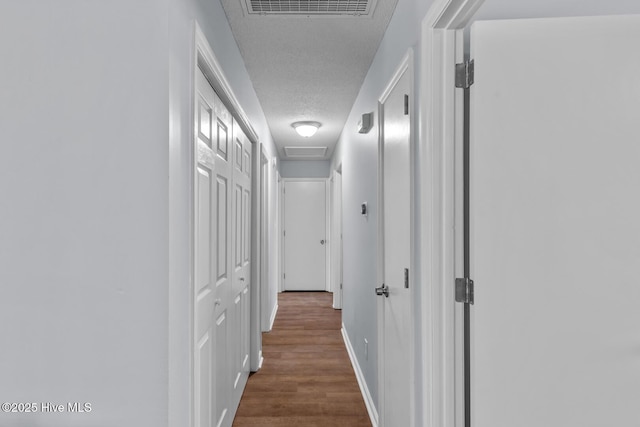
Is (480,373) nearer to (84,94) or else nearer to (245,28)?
(84,94)

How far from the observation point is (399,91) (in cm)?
190

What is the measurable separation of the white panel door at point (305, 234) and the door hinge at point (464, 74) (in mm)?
5372

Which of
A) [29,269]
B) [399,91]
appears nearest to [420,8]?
[399,91]

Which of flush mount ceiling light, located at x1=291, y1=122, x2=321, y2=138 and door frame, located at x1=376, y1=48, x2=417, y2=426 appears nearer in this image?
door frame, located at x1=376, y1=48, x2=417, y2=426

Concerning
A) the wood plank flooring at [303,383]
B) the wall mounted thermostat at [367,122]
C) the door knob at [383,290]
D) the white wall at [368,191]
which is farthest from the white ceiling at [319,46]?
the wood plank flooring at [303,383]

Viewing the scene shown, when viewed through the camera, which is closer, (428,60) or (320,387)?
(428,60)

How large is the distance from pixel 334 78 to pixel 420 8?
1.52m

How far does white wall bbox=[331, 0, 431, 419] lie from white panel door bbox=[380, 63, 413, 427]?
118 millimetres

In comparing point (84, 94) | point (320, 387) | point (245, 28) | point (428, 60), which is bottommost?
point (320, 387)

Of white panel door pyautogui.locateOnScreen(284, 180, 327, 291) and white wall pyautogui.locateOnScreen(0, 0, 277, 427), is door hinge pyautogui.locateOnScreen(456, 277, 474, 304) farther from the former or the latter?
white panel door pyautogui.locateOnScreen(284, 180, 327, 291)

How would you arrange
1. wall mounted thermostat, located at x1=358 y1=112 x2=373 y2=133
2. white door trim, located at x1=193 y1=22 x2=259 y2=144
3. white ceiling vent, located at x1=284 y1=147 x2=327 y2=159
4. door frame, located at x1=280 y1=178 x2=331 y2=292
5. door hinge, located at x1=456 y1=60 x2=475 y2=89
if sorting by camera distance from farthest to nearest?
door frame, located at x1=280 y1=178 x2=331 y2=292 < white ceiling vent, located at x1=284 y1=147 x2=327 y2=159 < wall mounted thermostat, located at x1=358 y1=112 x2=373 y2=133 < white door trim, located at x1=193 y1=22 x2=259 y2=144 < door hinge, located at x1=456 y1=60 x2=475 y2=89

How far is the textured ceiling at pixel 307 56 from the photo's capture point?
6.95 ft

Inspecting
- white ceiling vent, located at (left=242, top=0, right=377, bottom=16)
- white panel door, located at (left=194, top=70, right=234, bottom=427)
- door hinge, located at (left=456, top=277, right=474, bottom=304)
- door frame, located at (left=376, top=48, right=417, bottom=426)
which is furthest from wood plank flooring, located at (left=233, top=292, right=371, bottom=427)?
white ceiling vent, located at (left=242, top=0, right=377, bottom=16)

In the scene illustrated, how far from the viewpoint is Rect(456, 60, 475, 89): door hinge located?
1.30 m
